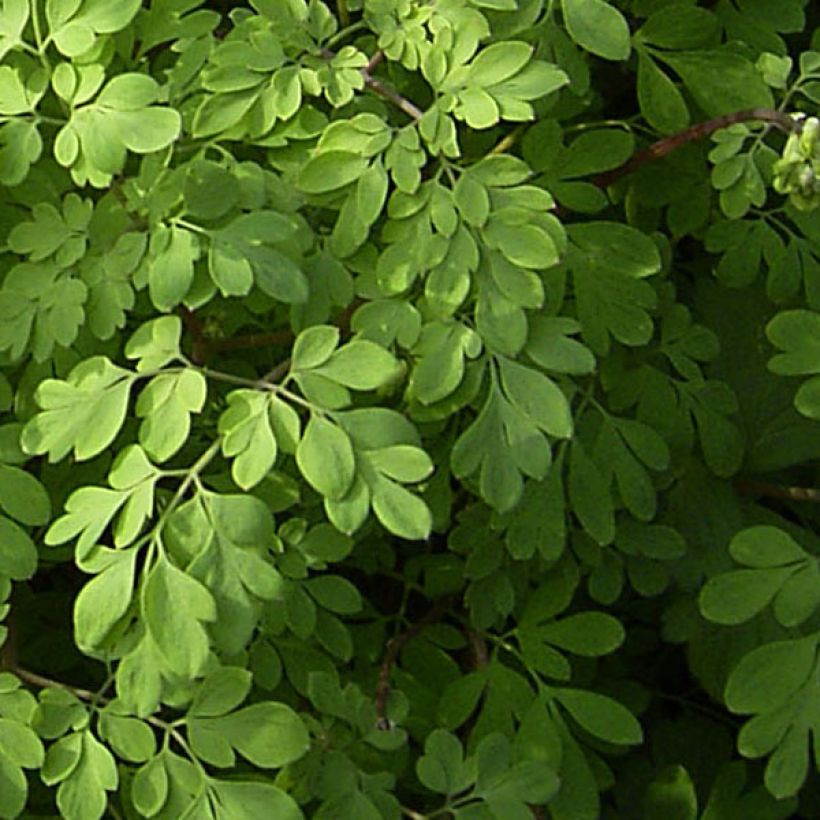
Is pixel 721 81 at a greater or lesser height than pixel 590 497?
greater

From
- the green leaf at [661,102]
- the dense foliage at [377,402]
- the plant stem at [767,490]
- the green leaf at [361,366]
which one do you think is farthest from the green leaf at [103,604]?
the plant stem at [767,490]

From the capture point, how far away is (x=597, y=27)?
1383mm

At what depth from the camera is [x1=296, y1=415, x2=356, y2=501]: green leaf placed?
1.20 metres

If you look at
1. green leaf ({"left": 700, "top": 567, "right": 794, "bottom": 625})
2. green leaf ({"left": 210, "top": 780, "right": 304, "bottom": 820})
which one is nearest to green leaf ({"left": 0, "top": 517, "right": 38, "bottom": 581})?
green leaf ({"left": 210, "top": 780, "right": 304, "bottom": 820})

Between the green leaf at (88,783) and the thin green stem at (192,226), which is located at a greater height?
the thin green stem at (192,226)

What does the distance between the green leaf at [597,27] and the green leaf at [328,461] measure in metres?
0.43

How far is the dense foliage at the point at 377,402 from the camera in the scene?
125cm

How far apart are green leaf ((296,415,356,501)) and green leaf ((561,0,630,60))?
0.43 meters

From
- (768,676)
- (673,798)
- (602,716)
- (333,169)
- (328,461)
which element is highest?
(333,169)

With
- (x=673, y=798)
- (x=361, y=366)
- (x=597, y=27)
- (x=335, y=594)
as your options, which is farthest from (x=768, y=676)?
(x=597, y=27)

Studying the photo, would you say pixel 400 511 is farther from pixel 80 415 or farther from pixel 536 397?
pixel 80 415

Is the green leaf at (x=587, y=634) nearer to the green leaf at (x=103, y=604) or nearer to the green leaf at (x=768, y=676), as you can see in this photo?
the green leaf at (x=768, y=676)

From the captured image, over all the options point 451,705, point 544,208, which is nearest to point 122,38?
point 544,208

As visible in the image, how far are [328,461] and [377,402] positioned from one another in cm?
24
